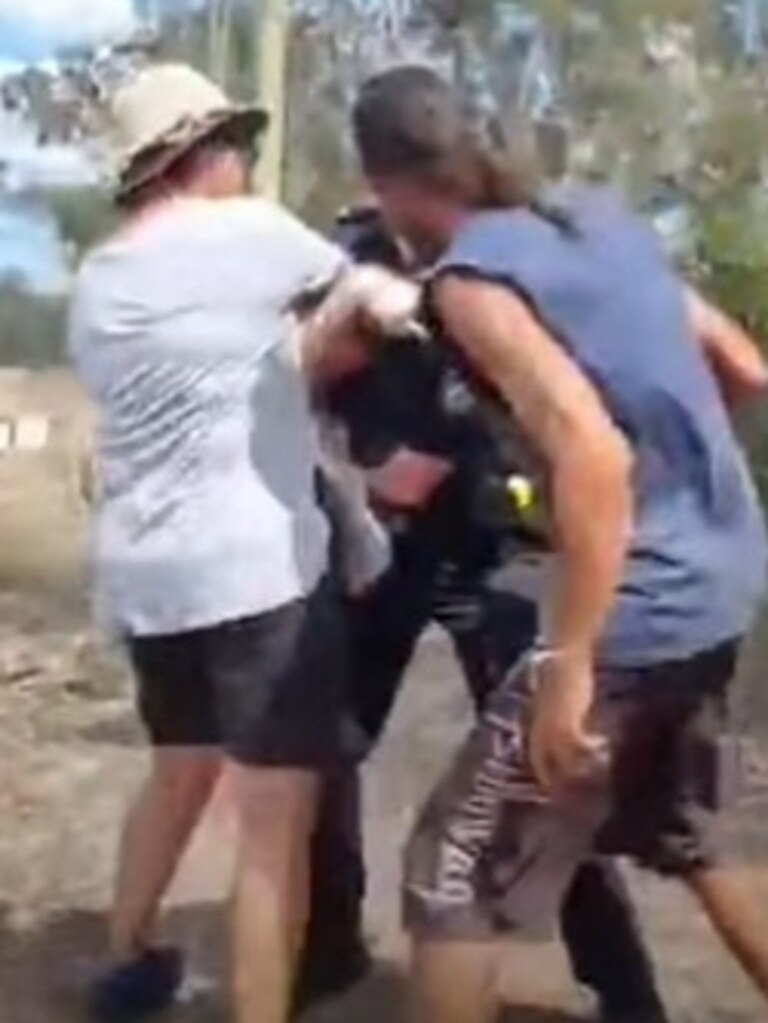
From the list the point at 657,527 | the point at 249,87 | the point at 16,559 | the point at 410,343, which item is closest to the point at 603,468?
the point at 657,527

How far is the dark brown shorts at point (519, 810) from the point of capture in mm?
4496

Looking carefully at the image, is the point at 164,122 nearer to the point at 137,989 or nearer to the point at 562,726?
the point at 562,726

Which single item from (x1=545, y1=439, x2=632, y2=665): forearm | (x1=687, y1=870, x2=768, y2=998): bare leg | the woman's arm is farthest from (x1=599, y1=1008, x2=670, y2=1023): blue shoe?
(x1=545, y1=439, x2=632, y2=665): forearm

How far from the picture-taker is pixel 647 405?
4.43m

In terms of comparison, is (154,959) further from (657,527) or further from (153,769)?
(657,527)

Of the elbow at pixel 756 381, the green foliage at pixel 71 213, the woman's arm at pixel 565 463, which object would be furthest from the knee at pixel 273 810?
the green foliage at pixel 71 213

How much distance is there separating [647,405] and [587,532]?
0.30m

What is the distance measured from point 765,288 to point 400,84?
4.85 m

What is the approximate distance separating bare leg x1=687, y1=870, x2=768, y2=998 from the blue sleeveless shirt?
1.82 feet

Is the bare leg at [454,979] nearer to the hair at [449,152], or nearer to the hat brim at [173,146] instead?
the hair at [449,152]

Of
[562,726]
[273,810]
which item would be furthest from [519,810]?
[273,810]

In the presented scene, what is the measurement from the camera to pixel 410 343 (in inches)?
189

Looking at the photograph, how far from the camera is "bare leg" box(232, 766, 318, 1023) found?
4.96m

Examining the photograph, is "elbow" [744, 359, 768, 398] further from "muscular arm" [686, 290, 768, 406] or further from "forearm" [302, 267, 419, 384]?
"forearm" [302, 267, 419, 384]
